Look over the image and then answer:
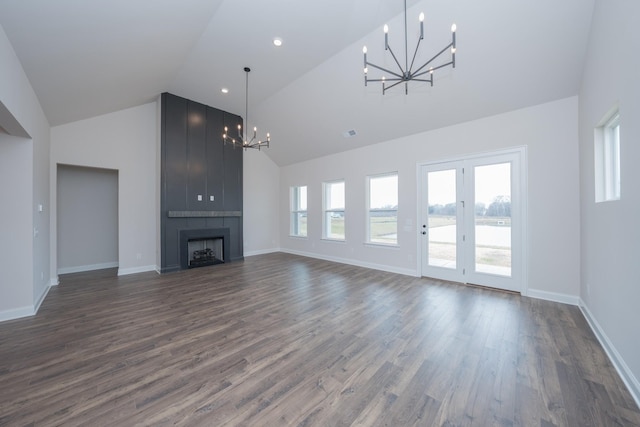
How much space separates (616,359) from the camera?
2.06 m

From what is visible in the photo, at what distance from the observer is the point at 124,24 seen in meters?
2.64

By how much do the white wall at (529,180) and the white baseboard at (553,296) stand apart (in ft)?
0.03

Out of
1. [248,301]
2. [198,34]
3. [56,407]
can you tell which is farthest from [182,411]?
[198,34]

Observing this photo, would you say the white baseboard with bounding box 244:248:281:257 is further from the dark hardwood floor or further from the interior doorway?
the dark hardwood floor

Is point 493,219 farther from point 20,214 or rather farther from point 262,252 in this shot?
point 20,214

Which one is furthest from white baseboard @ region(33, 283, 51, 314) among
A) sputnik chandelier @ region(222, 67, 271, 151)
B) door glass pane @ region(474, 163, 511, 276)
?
door glass pane @ region(474, 163, 511, 276)

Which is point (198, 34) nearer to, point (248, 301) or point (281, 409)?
point (248, 301)

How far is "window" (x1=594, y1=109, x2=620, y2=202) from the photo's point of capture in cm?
254

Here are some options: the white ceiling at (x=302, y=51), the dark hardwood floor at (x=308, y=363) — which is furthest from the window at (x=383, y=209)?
the dark hardwood floor at (x=308, y=363)

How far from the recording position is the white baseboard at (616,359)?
1.74m

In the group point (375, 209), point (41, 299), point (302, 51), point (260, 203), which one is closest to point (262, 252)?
point (260, 203)

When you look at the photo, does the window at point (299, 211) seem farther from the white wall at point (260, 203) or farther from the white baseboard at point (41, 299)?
the white baseboard at point (41, 299)

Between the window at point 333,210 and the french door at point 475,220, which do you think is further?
the window at point 333,210

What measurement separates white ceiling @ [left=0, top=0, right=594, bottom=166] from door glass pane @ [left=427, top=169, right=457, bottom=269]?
1038 millimetres
